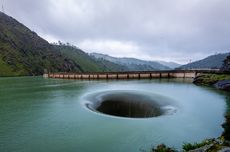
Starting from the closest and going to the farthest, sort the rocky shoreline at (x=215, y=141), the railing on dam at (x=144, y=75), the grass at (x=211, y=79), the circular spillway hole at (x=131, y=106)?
the rocky shoreline at (x=215, y=141) → the circular spillway hole at (x=131, y=106) → the grass at (x=211, y=79) → the railing on dam at (x=144, y=75)

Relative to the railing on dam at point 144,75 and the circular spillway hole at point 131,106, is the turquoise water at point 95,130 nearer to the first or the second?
the circular spillway hole at point 131,106

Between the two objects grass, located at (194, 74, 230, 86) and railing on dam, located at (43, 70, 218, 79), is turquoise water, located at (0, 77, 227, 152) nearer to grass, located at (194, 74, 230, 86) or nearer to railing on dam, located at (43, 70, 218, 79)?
grass, located at (194, 74, 230, 86)

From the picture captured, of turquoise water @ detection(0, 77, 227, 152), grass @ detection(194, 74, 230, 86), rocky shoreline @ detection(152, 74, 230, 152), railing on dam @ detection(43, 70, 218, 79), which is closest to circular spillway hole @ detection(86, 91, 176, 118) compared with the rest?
turquoise water @ detection(0, 77, 227, 152)

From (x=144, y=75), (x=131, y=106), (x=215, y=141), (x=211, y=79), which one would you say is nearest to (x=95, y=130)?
(x=215, y=141)

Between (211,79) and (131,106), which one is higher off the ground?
(211,79)

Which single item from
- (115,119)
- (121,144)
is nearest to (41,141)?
(121,144)

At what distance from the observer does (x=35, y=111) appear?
4288 cm

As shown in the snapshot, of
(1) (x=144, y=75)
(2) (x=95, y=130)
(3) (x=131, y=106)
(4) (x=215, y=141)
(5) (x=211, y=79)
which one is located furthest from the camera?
(1) (x=144, y=75)

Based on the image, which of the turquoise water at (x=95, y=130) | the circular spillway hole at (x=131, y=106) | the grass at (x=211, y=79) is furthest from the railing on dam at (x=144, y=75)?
the turquoise water at (x=95, y=130)

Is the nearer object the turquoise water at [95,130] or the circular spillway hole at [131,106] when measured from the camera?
the turquoise water at [95,130]

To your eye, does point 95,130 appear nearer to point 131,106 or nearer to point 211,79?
point 131,106

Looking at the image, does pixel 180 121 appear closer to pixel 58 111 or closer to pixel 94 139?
pixel 94 139

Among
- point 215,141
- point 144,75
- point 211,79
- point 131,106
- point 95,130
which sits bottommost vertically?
point 95,130

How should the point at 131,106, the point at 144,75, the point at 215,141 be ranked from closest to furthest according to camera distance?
the point at 215,141, the point at 131,106, the point at 144,75
